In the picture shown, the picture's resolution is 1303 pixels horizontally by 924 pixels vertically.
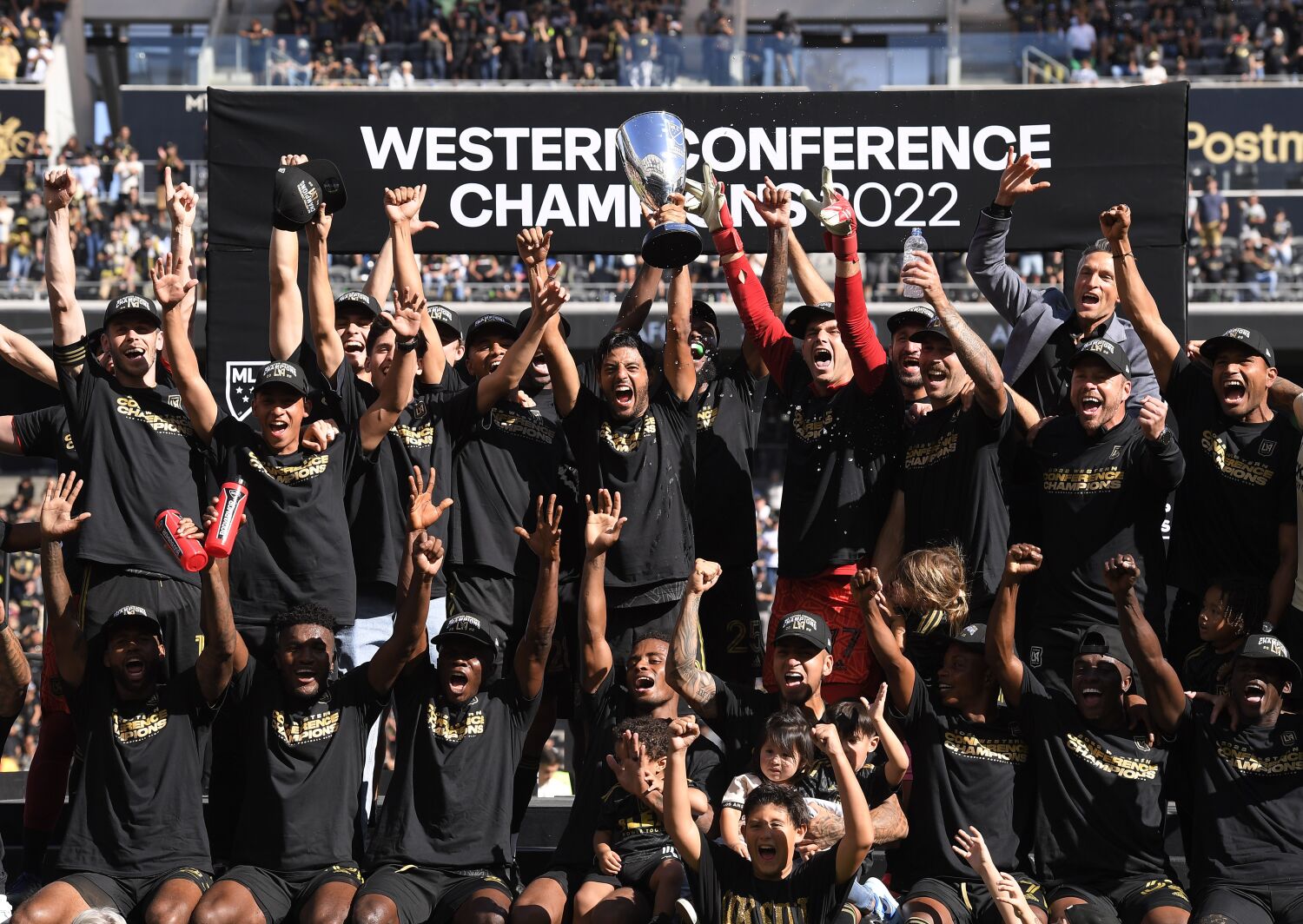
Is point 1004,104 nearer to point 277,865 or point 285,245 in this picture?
point 285,245

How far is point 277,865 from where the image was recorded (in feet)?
21.2

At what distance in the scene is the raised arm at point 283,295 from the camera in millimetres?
7215

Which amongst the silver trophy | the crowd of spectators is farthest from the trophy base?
the crowd of spectators

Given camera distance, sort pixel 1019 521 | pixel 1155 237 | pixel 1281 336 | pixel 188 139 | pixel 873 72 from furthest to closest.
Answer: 1. pixel 188 139
2. pixel 1281 336
3. pixel 873 72
4. pixel 1155 237
5. pixel 1019 521

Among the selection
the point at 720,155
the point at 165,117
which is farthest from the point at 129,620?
the point at 165,117

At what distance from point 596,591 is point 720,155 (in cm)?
257

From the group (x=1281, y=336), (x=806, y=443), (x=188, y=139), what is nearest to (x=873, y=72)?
(x=806, y=443)

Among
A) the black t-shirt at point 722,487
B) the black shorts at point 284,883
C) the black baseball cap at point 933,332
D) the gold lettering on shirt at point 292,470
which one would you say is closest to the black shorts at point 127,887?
the black shorts at point 284,883

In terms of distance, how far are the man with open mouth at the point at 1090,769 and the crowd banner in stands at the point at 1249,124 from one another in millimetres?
17491

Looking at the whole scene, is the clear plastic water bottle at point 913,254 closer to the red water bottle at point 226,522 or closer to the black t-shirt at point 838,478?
the black t-shirt at point 838,478

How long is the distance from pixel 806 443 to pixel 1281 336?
14.2 metres

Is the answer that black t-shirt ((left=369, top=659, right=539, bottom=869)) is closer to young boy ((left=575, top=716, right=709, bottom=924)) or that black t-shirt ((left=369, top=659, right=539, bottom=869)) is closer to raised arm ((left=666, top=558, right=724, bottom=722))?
young boy ((left=575, top=716, right=709, bottom=924))

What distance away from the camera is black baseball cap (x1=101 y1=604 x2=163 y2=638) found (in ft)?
21.7

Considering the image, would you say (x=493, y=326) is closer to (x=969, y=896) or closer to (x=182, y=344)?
(x=182, y=344)
